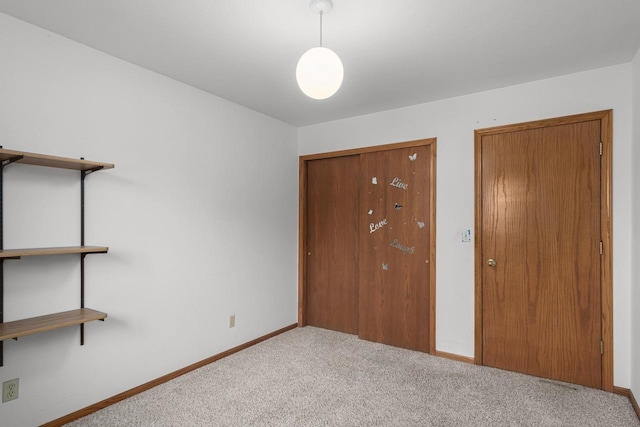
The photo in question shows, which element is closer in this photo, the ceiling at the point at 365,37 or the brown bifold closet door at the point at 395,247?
the ceiling at the point at 365,37

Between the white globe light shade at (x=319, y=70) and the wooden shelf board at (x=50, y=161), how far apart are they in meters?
1.43

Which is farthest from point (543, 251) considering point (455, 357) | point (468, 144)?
point (455, 357)

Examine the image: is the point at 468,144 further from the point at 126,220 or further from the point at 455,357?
the point at 126,220

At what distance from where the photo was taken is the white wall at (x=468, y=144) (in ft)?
8.39

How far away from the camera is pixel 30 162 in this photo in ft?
6.59

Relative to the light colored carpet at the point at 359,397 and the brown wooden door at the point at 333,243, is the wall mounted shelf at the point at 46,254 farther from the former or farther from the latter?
the brown wooden door at the point at 333,243

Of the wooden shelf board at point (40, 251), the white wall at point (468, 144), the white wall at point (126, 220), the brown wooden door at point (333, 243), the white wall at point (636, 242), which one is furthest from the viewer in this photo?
the brown wooden door at point (333, 243)

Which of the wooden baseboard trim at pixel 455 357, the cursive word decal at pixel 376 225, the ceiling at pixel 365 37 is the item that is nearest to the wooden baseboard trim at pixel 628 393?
the wooden baseboard trim at pixel 455 357

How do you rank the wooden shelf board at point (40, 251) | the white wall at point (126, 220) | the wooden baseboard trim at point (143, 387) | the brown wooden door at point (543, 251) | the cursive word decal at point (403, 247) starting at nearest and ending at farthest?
1. the wooden shelf board at point (40, 251)
2. the white wall at point (126, 220)
3. the wooden baseboard trim at point (143, 387)
4. the brown wooden door at point (543, 251)
5. the cursive word decal at point (403, 247)

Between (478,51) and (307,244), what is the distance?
2.74 metres

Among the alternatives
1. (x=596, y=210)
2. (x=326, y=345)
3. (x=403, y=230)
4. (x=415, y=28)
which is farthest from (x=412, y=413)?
(x=415, y=28)

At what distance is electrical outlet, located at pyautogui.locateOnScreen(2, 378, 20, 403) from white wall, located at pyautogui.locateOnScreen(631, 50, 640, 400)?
12.9 ft

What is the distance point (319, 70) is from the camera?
5.35 ft

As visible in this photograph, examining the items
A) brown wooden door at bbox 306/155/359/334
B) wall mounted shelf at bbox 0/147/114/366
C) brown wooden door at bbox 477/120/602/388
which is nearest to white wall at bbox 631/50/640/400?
brown wooden door at bbox 477/120/602/388
